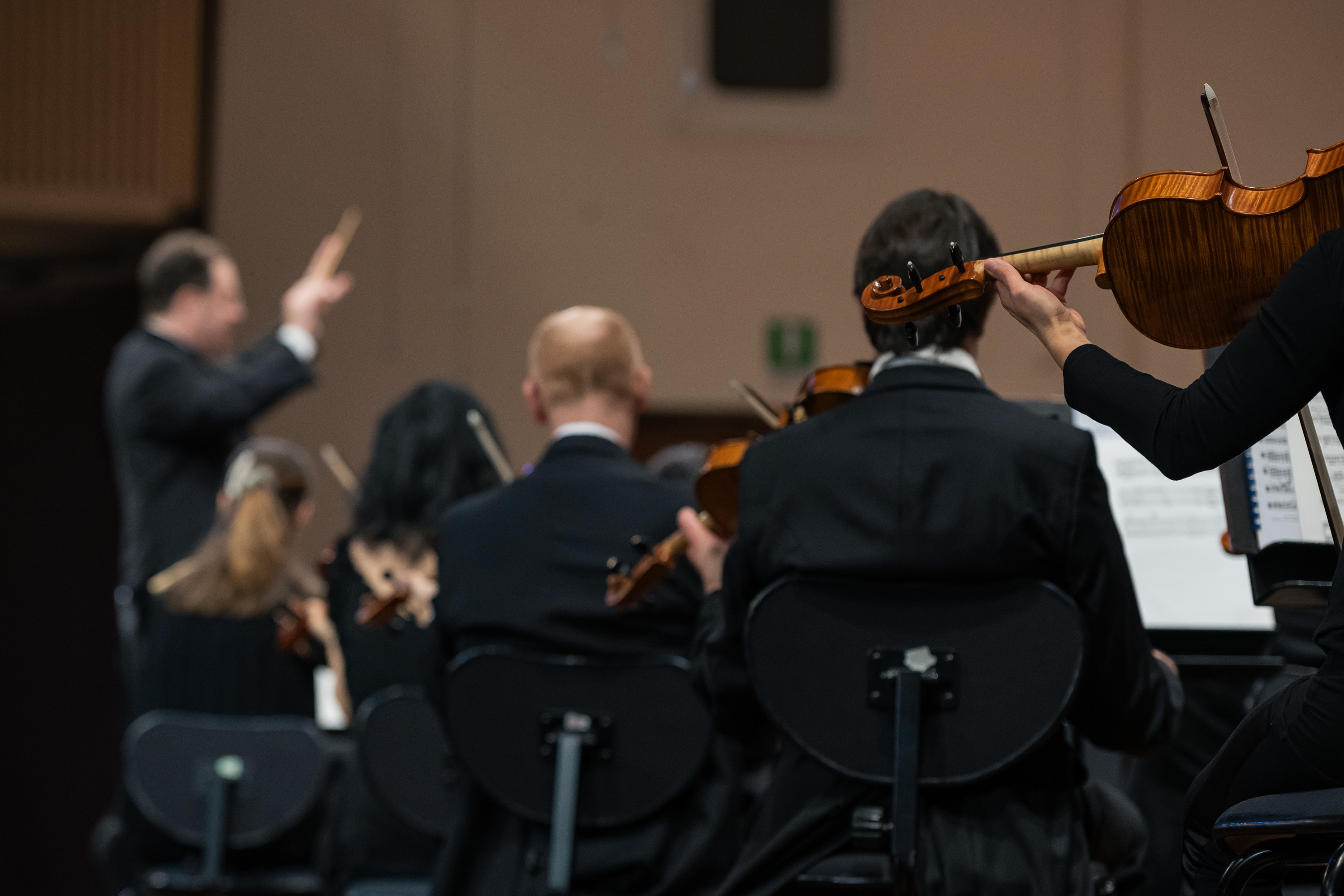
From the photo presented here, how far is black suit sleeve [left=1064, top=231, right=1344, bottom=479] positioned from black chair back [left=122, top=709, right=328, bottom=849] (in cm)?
214

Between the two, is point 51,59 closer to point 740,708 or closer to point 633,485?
point 633,485

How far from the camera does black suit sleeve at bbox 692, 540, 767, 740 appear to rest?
1.80 meters

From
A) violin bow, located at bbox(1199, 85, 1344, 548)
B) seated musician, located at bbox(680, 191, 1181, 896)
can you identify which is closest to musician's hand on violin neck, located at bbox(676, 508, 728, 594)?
seated musician, located at bbox(680, 191, 1181, 896)

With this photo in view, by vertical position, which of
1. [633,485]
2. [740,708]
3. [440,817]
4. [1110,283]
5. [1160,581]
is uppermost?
[1110,283]

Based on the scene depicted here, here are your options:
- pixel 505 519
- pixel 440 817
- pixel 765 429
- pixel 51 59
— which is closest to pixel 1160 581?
pixel 505 519

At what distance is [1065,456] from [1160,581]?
2.23 feet

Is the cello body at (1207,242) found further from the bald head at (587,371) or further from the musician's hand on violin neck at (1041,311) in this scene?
the bald head at (587,371)

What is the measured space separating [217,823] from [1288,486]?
2.20 m

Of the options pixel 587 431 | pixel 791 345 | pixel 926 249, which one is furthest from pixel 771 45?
pixel 926 249

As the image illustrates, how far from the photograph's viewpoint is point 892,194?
243 inches

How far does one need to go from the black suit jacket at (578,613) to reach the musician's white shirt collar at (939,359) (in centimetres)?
58

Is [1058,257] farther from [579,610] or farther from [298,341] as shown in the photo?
[298,341]

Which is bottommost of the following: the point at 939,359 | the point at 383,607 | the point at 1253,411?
the point at 383,607

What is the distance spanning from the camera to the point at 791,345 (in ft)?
20.1
